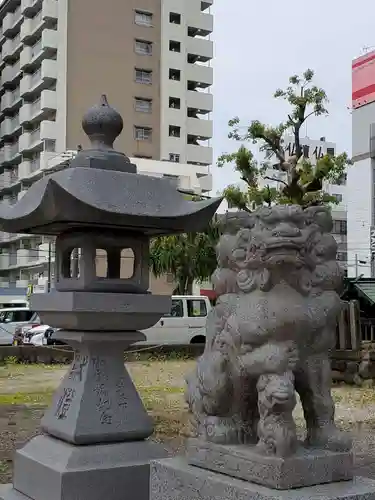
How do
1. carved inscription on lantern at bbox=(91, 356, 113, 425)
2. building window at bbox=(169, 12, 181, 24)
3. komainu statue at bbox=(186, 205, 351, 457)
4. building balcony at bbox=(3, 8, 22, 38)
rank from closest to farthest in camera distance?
komainu statue at bbox=(186, 205, 351, 457) → carved inscription on lantern at bbox=(91, 356, 113, 425) → building window at bbox=(169, 12, 181, 24) → building balcony at bbox=(3, 8, 22, 38)

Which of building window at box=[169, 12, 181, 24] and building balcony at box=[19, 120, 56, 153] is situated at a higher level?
building window at box=[169, 12, 181, 24]

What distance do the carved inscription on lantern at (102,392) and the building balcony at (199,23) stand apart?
1472 inches

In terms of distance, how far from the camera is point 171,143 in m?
37.7

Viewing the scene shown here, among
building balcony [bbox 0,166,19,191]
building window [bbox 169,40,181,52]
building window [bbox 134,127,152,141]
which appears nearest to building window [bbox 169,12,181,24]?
building window [bbox 169,40,181,52]

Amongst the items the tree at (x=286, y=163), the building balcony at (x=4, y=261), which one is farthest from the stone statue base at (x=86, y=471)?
the building balcony at (x=4, y=261)

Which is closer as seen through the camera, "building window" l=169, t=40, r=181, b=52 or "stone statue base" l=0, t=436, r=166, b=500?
"stone statue base" l=0, t=436, r=166, b=500

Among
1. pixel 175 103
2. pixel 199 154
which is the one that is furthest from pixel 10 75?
pixel 199 154

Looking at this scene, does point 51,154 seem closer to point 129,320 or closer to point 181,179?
point 181,179

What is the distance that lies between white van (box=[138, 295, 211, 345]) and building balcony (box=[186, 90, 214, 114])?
71.0 feet

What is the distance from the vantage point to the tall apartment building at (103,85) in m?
35.0

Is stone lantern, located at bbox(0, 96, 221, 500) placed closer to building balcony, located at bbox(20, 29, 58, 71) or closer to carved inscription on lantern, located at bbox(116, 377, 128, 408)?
carved inscription on lantern, located at bbox(116, 377, 128, 408)

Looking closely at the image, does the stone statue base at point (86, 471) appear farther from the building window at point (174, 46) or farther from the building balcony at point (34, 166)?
the building window at point (174, 46)

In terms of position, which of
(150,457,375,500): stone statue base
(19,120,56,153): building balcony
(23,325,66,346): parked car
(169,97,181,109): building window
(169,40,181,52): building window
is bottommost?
(23,325,66,346): parked car

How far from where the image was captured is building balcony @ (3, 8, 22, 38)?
133 ft
